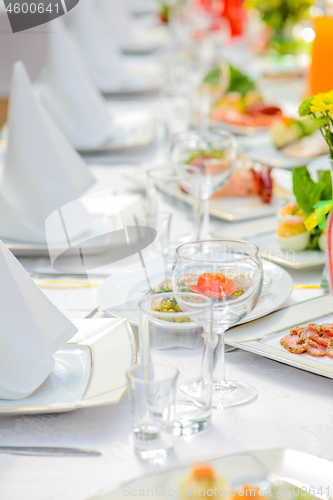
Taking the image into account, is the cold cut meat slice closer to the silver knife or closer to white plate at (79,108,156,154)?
the silver knife

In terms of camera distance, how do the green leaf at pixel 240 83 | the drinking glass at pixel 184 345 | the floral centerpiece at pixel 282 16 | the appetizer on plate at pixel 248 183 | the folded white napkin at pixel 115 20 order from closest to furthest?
the drinking glass at pixel 184 345
the appetizer on plate at pixel 248 183
the green leaf at pixel 240 83
the floral centerpiece at pixel 282 16
the folded white napkin at pixel 115 20

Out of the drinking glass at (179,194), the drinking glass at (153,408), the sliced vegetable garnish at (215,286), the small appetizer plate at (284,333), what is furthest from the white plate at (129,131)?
the drinking glass at (153,408)

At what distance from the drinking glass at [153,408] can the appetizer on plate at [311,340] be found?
0.21 metres

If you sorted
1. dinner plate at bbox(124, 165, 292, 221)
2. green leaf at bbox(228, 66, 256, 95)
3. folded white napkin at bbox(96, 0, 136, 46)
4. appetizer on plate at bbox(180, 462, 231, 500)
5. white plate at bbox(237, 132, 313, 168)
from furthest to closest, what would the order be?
folded white napkin at bbox(96, 0, 136, 46), green leaf at bbox(228, 66, 256, 95), white plate at bbox(237, 132, 313, 168), dinner plate at bbox(124, 165, 292, 221), appetizer on plate at bbox(180, 462, 231, 500)

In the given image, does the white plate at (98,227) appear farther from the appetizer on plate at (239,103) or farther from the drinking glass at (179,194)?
the appetizer on plate at (239,103)

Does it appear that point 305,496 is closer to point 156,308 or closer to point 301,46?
point 156,308

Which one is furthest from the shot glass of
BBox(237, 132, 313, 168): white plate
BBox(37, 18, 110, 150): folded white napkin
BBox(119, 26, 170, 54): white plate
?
BBox(119, 26, 170, 54): white plate

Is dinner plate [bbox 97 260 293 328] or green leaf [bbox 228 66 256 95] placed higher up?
green leaf [bbox 228 66 256 95]

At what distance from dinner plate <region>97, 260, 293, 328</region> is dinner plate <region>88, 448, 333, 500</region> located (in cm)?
26

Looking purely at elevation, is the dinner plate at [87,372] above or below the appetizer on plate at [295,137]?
below

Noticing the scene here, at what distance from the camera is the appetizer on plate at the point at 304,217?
962 mm

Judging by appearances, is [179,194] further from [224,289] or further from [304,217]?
[224,289]

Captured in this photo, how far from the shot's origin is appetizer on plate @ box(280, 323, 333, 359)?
26.4 inches

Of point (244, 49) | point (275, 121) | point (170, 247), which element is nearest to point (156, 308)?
point (170, 247)
